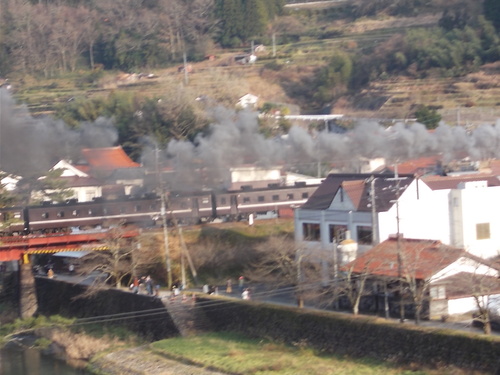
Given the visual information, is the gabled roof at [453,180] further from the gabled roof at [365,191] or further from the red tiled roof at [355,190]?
the red tiled roof at [355,190]

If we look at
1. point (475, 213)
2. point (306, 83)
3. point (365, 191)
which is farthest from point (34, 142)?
point (306, 83)

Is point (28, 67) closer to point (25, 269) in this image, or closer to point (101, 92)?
point (101, 92)

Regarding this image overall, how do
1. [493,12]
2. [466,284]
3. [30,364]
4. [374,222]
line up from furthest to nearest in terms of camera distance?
[493,12]
[30,364]
[374,222]
[466,284]

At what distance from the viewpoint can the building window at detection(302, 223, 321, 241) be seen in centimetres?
2108

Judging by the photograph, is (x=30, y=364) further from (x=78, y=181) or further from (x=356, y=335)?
(x=78, y=181)

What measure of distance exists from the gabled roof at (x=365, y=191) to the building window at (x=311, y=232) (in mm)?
389

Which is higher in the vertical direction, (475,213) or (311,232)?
(475,213)

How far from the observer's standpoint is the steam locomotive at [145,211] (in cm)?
2633

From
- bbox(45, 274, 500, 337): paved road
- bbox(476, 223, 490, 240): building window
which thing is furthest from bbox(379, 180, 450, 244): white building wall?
bbox(45, 274, 500, 337): paved road

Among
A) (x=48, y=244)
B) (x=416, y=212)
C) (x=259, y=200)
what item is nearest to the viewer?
(x=416, y=212)

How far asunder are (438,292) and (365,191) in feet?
13.5

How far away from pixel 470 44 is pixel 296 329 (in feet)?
105

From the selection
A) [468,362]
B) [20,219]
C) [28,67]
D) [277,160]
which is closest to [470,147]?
[277,160]

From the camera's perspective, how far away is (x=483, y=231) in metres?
20.5
